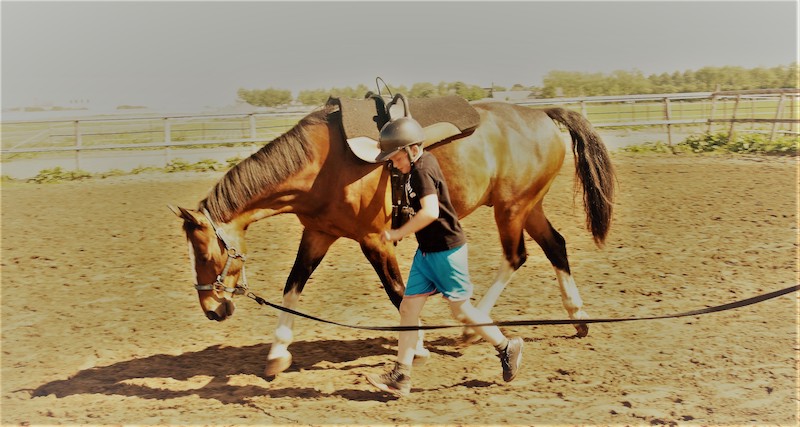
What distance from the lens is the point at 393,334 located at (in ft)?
18.0

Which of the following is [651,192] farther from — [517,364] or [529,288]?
[517,364]

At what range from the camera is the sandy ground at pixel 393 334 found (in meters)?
3.98

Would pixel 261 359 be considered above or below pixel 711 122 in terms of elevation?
below

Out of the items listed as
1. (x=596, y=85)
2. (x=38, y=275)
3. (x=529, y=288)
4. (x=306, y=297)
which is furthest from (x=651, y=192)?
(x=596, y=85)

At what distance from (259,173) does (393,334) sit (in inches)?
74.6

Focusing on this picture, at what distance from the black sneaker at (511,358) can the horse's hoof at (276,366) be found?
1.49 meters

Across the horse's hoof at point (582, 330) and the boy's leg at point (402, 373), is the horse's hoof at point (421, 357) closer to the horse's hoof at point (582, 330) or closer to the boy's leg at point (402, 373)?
the boy's leg at point (402, 373)

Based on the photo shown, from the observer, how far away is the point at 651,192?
10.2 meters

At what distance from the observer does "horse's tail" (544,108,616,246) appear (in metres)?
5.54

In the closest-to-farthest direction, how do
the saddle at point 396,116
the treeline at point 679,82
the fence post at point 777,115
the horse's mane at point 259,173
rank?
the horse's mane at point 259,173 < the saddle at point 396,116 < the fence post at point 777,115 < the treeline at point 679,82

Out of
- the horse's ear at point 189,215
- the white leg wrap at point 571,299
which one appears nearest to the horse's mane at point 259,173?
the horse's ear at point 189,215

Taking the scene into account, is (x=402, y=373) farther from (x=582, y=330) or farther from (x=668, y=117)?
(x=668, y=117)

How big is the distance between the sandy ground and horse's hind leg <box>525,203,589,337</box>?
0.69 ft

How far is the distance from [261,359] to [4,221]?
6515mm
